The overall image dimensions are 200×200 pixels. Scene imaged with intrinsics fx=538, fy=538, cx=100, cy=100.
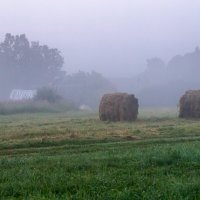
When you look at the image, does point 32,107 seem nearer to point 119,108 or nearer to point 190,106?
point 119,108

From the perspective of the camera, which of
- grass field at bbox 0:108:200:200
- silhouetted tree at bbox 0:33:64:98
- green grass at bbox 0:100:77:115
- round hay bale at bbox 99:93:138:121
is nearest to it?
grass field at bbox 0:108:200:200

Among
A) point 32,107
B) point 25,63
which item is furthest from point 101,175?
point 25,63

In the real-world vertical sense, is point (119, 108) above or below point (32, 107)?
below

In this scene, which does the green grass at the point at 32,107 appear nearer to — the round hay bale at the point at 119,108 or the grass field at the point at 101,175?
the round hay bale at the point at 119,108

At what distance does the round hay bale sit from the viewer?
38188 mm

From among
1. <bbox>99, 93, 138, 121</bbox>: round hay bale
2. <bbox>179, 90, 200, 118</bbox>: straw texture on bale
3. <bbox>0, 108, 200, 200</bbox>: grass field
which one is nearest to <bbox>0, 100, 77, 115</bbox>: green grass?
<bbox>99, 93, 138, 121</bbox>: round hay bale

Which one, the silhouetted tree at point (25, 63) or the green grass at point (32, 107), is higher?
the silhouetted tree at point (25, 63)

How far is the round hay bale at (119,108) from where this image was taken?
38.2m

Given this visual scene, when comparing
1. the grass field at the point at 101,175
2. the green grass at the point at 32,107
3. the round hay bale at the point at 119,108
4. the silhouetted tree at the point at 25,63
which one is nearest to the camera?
the grass field at the point at 101,175

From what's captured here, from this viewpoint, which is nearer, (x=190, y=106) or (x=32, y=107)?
(x=190, y=106)

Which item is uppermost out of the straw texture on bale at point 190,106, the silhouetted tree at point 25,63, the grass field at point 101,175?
the silhouetted tree at point 25,63

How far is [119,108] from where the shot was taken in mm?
38500

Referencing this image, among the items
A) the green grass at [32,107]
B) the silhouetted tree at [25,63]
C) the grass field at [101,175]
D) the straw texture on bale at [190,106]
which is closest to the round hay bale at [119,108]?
the straw texture on bale at [190,106]

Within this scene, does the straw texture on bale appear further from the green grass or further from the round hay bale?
the green grass
